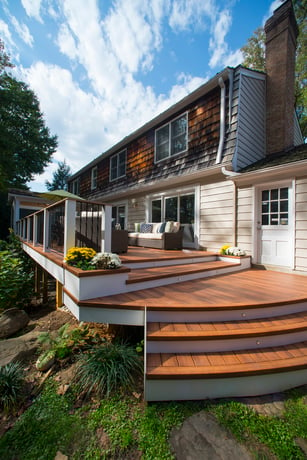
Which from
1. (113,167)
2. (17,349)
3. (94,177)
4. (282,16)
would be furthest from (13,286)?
(282,16)

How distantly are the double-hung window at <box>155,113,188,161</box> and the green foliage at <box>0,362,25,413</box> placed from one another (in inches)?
250

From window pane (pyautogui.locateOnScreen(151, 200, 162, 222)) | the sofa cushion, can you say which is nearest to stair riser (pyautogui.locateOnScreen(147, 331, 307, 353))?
the sofa cushion

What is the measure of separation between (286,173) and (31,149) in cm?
1986

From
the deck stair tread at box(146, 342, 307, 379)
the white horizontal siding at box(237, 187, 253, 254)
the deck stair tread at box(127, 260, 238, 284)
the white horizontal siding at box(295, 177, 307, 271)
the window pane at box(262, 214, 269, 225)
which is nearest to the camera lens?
the deck stair tread at box(146, 342, 307, 379)

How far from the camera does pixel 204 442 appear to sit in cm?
140

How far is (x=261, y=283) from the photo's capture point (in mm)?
3451

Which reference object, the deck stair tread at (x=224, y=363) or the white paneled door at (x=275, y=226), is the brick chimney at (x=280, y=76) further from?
the deck stair tread at (x=224, y=363)

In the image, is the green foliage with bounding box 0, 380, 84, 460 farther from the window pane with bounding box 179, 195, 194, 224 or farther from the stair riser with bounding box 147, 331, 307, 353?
the window pane with bounding box 179, 195, 194, 224

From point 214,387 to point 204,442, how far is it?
396 millimetres

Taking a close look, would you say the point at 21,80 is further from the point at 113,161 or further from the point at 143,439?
the point at 143,439

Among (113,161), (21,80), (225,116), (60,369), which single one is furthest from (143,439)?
(21,80)

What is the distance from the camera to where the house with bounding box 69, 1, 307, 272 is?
4.39 m

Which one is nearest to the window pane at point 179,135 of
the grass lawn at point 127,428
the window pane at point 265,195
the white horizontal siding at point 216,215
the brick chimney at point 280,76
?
the white horizontal siding at point 216,215

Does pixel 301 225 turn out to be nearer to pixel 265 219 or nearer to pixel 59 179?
pixel 265 219
